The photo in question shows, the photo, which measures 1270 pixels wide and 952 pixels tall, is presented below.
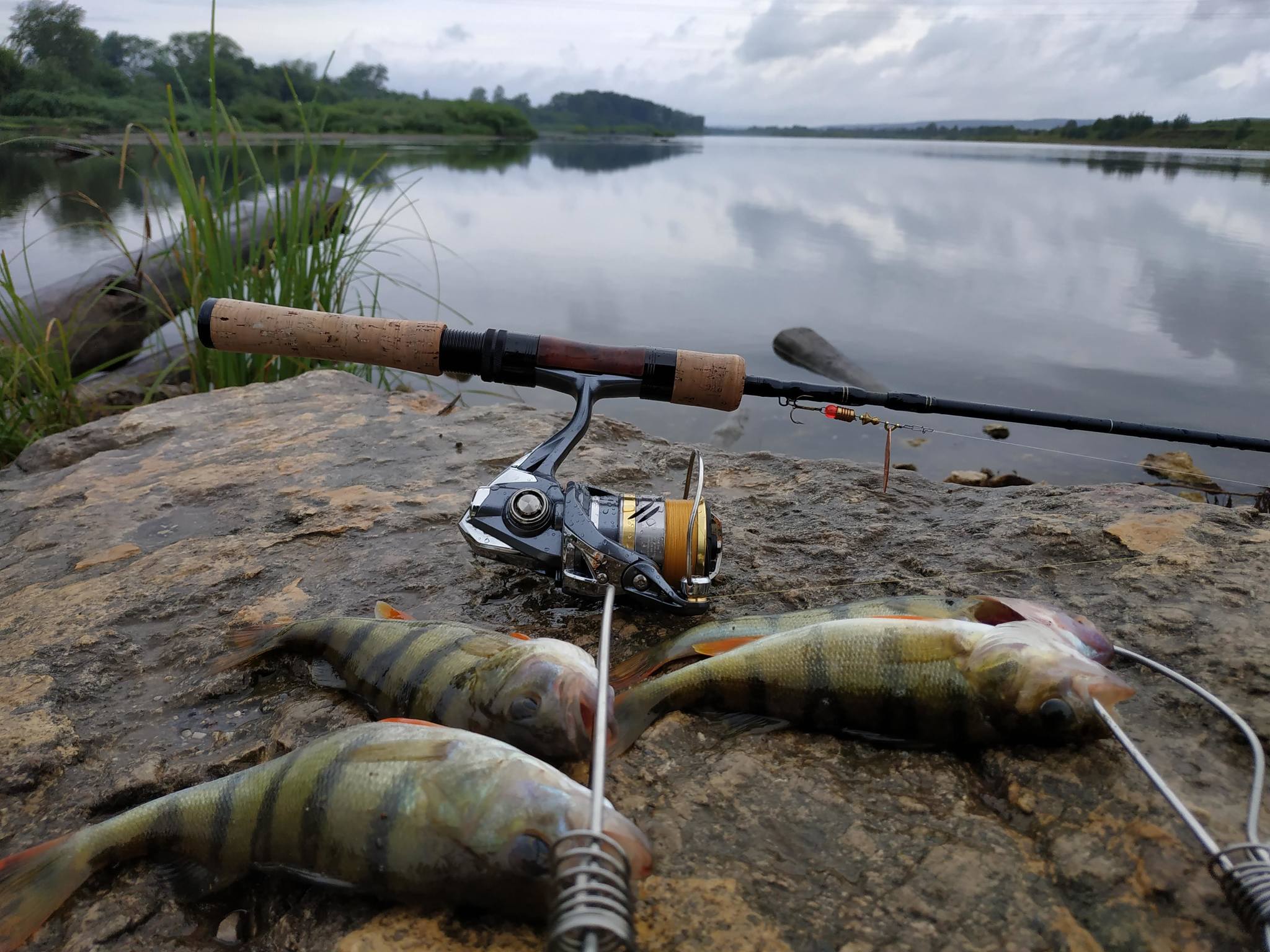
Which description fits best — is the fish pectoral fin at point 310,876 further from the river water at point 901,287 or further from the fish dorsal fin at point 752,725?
the river water at point 901,287

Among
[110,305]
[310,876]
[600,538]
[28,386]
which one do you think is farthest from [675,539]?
[110,305]

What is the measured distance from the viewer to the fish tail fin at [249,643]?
105 inches

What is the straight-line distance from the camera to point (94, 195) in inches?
629

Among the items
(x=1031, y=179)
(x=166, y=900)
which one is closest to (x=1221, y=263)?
(x=166, y=900)

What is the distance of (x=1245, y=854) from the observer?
1.75 m

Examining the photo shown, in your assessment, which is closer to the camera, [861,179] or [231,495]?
[231,495]

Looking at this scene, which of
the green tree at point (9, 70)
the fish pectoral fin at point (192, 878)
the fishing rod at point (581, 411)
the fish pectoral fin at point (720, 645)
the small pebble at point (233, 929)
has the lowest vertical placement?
the small pebble at point (233, 929)

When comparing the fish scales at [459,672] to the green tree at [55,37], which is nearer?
the fish scales at [459,672]

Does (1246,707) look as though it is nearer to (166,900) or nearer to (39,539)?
(166,900)

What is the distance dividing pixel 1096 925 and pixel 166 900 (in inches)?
79.4

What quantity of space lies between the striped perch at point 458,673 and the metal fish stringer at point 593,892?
491 millimetres

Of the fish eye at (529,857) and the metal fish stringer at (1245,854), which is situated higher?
the metal fish stringer at (1245,854)

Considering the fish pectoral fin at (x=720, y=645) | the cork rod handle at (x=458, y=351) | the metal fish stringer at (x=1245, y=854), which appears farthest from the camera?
the cork rod handle at (x=458, y=351)

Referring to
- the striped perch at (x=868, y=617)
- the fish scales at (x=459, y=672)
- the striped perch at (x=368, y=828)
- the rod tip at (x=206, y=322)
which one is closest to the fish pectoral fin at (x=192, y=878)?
the striped perch at (x=368, y=828)
